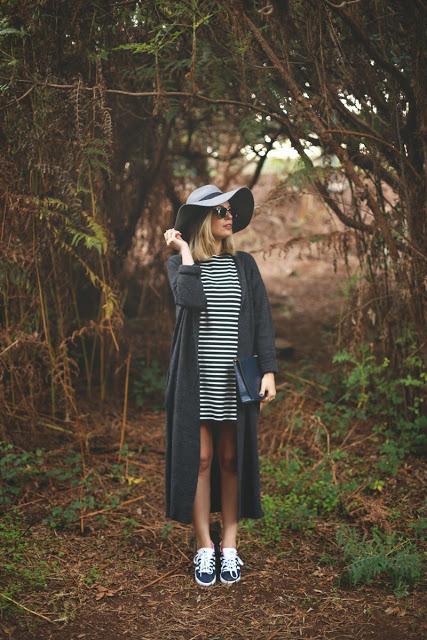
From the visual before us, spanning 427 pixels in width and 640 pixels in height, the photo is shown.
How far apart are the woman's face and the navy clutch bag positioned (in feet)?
2.27

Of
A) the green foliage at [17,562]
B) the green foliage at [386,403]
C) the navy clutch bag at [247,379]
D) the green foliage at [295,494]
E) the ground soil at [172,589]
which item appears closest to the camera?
the ground soil at [172,589]

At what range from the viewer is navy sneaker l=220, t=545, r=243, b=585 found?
12.8ft

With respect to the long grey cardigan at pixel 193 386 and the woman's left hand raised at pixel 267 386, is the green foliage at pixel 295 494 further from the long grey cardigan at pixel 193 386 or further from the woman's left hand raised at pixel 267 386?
the woman's left hand raised at pixel 267 386

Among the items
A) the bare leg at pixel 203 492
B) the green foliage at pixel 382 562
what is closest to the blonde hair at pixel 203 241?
the bare leg at pixel 203 492

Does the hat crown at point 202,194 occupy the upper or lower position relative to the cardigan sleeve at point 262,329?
upper

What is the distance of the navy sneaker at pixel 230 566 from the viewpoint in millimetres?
3900

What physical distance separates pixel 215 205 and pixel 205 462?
1.40 m

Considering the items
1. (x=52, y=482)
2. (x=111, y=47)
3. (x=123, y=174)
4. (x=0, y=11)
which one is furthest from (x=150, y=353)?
(x=0, y=11)

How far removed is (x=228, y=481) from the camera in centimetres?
399

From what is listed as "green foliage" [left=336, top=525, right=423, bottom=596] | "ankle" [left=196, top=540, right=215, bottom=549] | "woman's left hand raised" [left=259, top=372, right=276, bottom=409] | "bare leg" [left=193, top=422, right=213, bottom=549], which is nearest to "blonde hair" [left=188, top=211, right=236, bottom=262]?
"woman's left hand raised" [left=259, top=372, right=276, bottom=409]

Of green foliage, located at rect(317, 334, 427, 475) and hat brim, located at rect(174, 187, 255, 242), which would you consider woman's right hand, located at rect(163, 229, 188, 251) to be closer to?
hat brim, located at rect(174, 187, 255, 242)

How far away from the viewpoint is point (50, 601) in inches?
142

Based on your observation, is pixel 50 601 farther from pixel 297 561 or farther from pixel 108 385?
pixel 108 385

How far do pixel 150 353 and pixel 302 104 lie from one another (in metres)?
3.49
